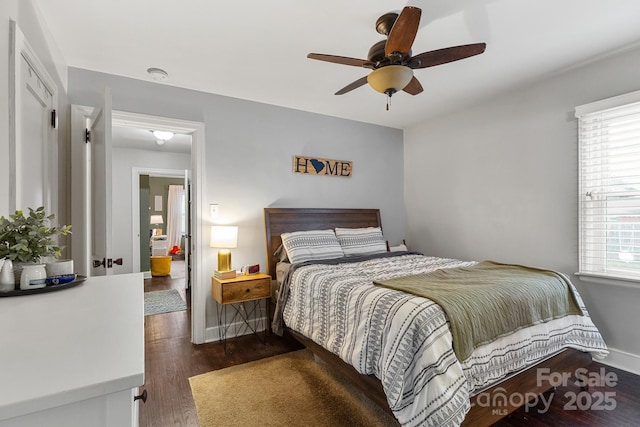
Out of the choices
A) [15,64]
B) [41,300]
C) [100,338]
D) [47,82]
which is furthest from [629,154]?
[47,82]

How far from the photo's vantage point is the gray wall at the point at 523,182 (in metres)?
2.63

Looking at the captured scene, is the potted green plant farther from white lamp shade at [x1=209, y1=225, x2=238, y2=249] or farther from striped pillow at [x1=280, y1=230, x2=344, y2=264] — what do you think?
striped pillow at [x1=280, y1=230, x2=344, y2=264]

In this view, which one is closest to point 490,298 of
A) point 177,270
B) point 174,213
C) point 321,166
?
point 321,166

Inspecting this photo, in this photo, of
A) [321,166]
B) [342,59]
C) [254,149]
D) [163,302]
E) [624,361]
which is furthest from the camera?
[163,302]

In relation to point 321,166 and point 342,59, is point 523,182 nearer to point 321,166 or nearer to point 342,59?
point 321,166

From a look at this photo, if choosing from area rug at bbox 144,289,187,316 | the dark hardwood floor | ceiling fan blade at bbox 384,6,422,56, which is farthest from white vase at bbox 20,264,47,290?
area rug at bbox 144,289,187,316

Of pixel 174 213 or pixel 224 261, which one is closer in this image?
pixel 224 261

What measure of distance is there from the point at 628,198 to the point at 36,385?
359cm

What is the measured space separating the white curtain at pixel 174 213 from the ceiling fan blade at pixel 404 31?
842cm

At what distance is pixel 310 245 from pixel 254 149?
1.25 metres

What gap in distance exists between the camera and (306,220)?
376cm

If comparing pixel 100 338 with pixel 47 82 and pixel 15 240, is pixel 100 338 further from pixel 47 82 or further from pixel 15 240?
pixel 47 82

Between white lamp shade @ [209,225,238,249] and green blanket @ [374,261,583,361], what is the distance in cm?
162

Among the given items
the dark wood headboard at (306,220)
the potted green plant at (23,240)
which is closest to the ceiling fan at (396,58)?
the potted green plant at (23,240)
